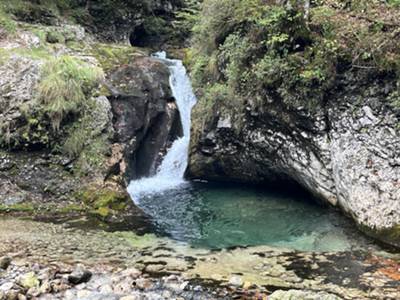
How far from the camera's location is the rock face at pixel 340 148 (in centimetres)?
718

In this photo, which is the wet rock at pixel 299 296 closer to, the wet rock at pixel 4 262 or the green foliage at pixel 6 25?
the wet rock at pixel 4 262

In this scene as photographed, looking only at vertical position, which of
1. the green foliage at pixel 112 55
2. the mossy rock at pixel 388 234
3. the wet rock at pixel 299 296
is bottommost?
the wet rock at pixel 299 296

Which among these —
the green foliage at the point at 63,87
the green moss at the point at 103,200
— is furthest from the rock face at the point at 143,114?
the green moss at the point at 103,200

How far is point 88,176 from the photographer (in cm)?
917

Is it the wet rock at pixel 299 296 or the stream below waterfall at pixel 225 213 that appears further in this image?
the stream below waterfall at pixel 225 213

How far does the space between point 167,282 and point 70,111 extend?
542 cm

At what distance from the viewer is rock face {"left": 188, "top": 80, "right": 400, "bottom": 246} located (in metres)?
7.18

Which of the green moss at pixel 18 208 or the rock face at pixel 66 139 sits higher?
the rock face at pixel 66 139

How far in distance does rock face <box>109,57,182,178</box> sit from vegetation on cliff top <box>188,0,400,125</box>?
1.59 metres

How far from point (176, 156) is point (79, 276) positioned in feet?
21.6

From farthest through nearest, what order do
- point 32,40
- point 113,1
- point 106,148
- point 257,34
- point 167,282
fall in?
point 113,1
point 32,40
point 106,148
point 257,34
point 167,282

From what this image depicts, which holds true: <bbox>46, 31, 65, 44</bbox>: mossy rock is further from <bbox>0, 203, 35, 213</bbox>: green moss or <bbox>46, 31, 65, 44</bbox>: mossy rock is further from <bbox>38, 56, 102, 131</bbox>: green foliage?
<bbox>0, 203, 35, 213</bbox>: green moss

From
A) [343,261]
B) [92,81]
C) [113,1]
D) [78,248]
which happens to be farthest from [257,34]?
[113,1]

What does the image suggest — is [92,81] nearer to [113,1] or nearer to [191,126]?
[191,126]
